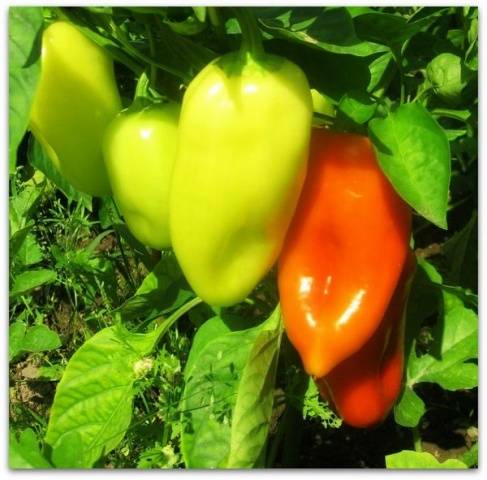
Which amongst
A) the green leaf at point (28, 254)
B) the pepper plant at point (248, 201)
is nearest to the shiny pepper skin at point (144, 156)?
the pepper plant at point (248, 201)

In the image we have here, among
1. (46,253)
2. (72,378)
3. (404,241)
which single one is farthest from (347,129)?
(46,253)

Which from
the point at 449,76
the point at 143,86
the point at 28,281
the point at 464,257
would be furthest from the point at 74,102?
the point at 464,257

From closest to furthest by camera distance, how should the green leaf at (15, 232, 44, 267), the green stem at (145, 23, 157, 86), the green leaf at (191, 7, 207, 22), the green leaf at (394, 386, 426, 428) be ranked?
the green leaf at (191, 7, 207, 22)
the green stem at (145, 23, 157, 86)
the green leaf at (394, 386, 426, 428)
the green leaf at (15, 232, 44, 267)

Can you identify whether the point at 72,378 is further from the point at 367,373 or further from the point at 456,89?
the point at 456,89

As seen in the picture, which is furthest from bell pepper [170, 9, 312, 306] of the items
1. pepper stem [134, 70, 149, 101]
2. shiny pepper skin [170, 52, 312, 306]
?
pepper stem [134, 70, 149, 101]

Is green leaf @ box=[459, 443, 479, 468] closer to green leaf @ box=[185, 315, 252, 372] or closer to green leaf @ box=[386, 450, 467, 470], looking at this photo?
green leaf @ box=[386, 450, 467, 470]

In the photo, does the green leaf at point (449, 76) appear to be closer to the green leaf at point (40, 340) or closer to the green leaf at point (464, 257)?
the green leaf at point (464, 257)
